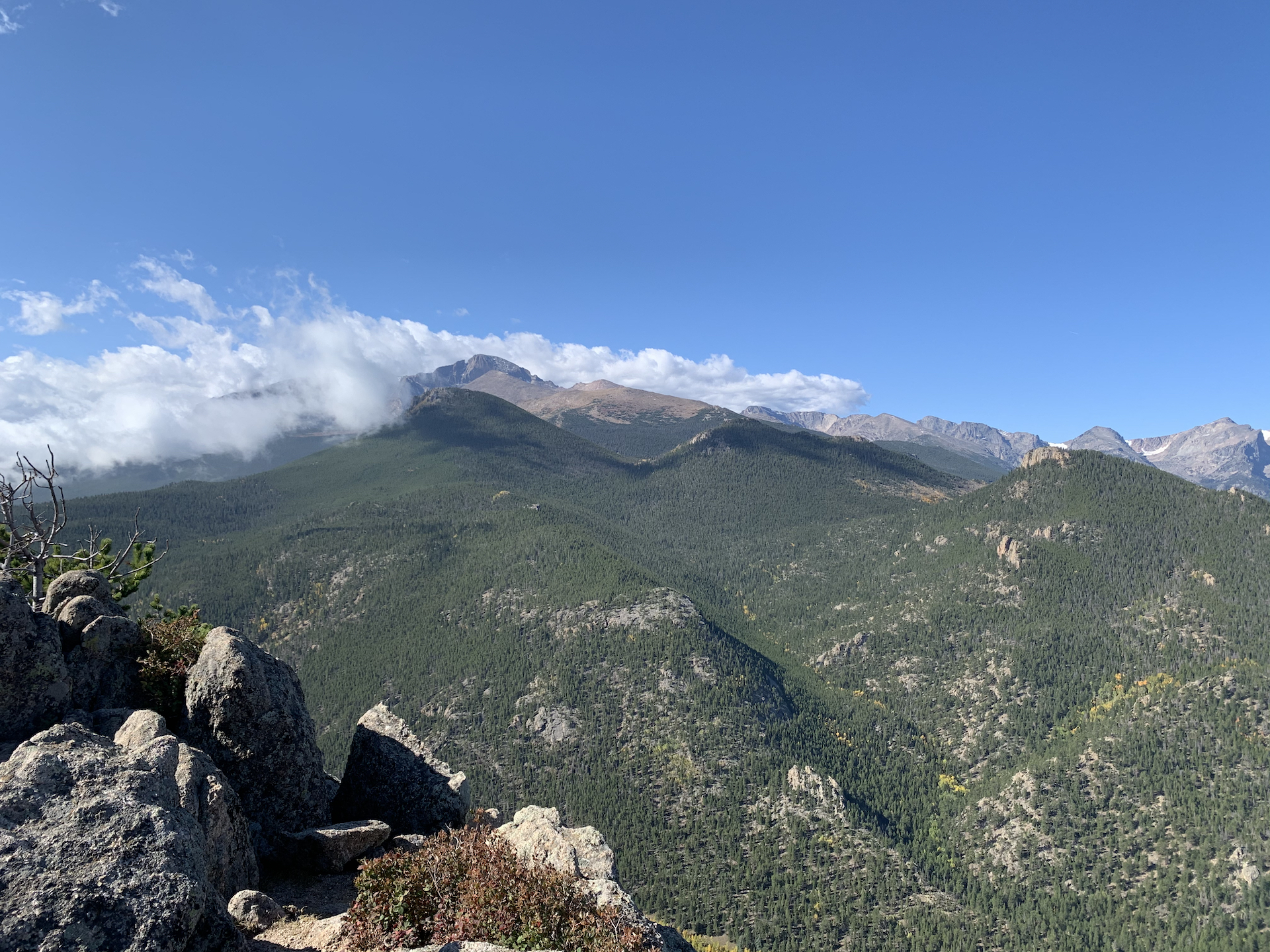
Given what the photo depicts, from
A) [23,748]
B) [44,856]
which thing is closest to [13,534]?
[23,748]

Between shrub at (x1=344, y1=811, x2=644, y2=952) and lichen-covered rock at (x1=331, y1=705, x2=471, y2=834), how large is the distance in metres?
13.2

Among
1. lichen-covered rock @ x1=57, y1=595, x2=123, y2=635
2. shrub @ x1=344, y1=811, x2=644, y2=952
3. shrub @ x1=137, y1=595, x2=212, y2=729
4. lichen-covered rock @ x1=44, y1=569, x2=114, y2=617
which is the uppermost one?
lichen-covered rock @ x1=44, y1=569, x2=114, y2=617

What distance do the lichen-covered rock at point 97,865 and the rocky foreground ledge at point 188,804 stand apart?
3 centimetres

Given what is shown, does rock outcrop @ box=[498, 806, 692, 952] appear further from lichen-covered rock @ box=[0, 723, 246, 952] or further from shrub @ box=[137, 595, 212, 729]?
shrub @ box=[137, 595, 212, 729]

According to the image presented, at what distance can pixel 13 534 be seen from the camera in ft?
86.9

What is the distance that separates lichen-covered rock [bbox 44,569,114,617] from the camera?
1083 inches

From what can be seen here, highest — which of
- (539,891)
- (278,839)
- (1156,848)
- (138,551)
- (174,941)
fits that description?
(138,551)

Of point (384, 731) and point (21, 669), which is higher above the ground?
point (21, 669)

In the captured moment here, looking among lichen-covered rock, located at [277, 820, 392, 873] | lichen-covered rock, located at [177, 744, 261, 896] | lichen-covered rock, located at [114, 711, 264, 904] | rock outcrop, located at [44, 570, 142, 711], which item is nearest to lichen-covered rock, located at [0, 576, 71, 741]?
rock outcrop, located at [44, 570, 142, 711]

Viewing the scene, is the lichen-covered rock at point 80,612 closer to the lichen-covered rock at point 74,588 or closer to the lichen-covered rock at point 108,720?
the lichen-covered rock at point 74,588

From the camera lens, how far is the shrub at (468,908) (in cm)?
1455

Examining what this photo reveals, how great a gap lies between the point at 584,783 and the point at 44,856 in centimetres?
17922

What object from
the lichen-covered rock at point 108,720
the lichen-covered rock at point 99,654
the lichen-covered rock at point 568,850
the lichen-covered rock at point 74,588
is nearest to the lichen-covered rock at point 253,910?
the lichen-covered rock at point 108,720

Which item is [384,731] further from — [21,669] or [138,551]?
[138,551]
